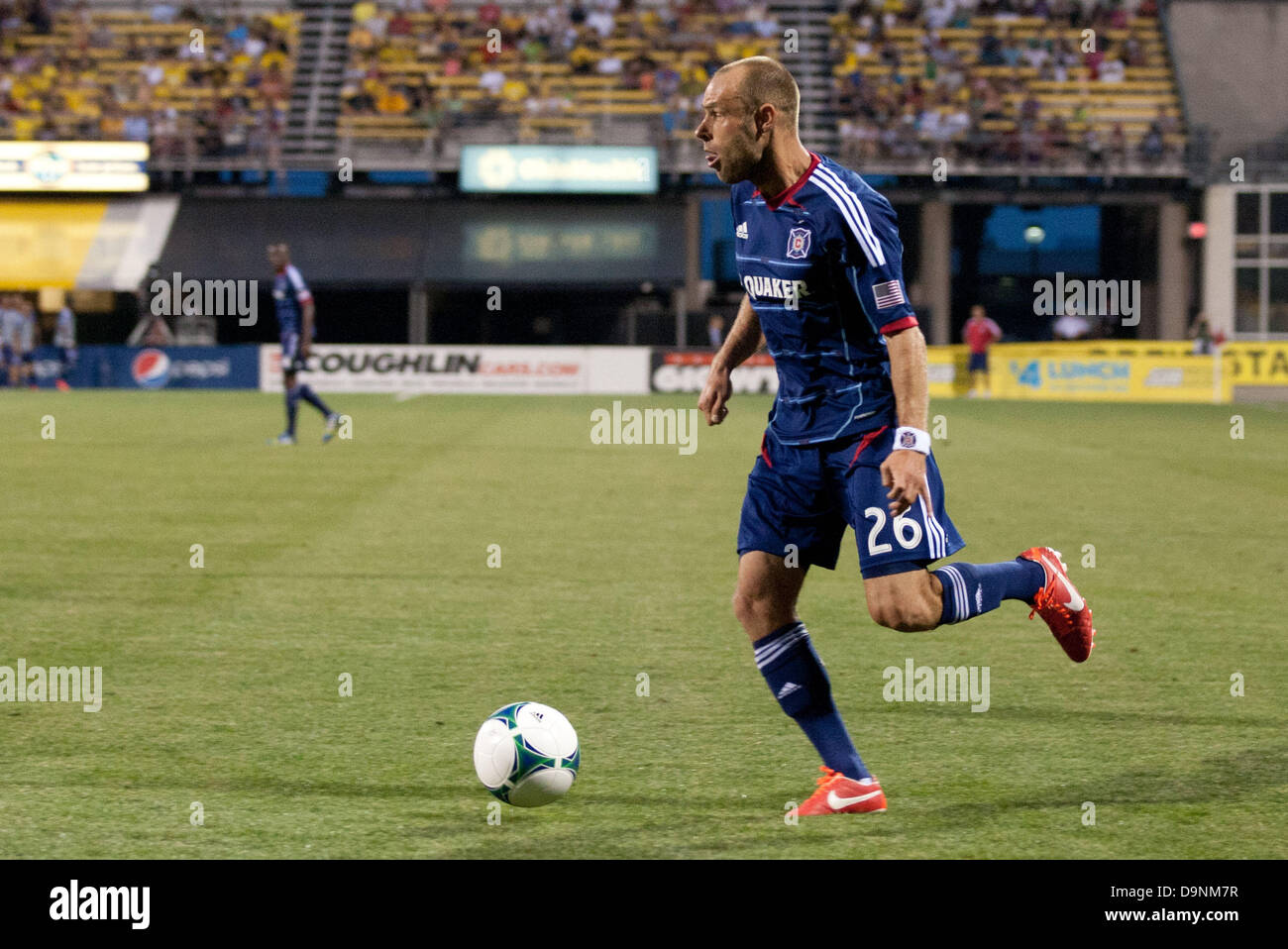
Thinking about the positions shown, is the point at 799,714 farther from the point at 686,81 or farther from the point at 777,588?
the point at 686,81

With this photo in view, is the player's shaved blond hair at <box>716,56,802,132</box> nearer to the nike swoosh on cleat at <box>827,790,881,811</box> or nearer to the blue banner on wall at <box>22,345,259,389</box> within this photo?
the nike swoosh on cleat at <box>827,790,881,811</box>

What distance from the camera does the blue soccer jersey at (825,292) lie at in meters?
4.40

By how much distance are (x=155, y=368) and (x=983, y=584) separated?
102 ft

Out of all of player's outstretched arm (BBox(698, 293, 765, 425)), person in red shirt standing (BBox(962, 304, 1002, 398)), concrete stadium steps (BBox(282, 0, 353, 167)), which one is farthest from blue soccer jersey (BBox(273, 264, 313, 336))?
concrete stadium steps (BBox(282, 0, 353, 167))

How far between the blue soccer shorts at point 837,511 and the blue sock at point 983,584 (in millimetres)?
136

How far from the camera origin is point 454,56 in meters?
38.7

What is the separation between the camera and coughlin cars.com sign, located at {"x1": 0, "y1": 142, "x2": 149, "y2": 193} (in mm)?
35906

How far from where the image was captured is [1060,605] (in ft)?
16.7

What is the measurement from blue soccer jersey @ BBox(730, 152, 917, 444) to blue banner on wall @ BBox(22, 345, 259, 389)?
29712 millimetres

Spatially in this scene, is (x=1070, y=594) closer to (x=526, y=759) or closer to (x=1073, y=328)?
(x=526, y=759)

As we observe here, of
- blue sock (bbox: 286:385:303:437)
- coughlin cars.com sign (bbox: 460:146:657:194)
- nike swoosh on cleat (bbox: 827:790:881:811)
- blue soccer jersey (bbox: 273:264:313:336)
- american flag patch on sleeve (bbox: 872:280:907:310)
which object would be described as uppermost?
coughlin cars.com sign (bbox: 460:146:657:194)

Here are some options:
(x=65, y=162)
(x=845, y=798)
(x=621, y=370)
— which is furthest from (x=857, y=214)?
(x=65, y=162)

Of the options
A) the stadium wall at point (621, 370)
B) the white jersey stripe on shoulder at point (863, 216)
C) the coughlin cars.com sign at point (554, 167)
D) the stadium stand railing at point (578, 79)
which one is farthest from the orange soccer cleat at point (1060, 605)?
the stadium stand railing at point (578, 79)
